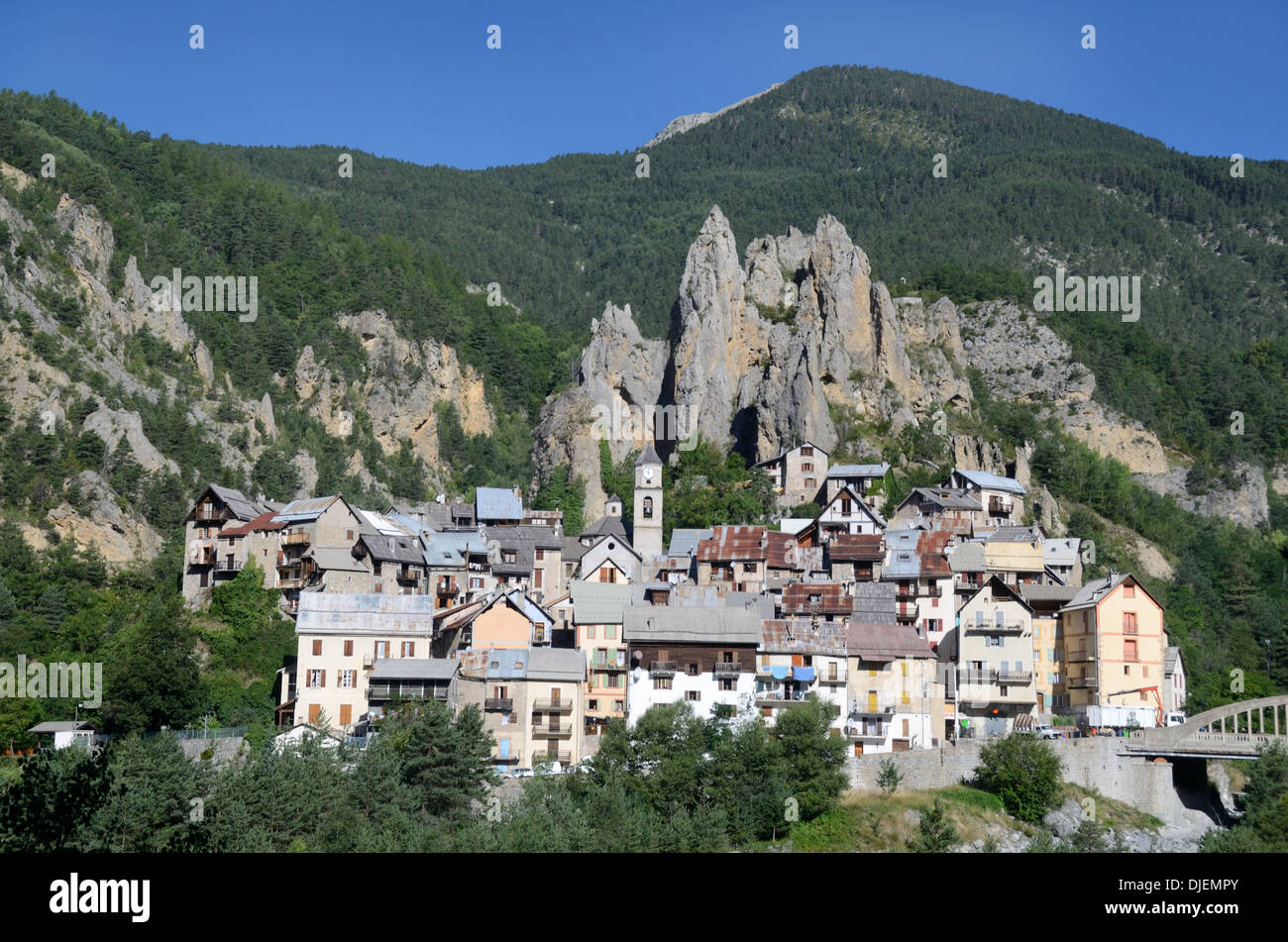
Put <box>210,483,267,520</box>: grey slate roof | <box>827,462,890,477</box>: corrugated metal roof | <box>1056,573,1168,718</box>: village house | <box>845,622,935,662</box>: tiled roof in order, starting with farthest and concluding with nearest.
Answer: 1. <box>827,462,890,477</box>: corrugated metal roof
2. <box>210,483,267,520</box>: grey slate roof
3. <box>1056,573,1168,718</box>: village house
4. <box>845,622,935,662</box>: tiled roof

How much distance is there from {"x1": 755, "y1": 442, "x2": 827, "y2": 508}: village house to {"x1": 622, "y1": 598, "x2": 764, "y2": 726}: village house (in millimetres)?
38207

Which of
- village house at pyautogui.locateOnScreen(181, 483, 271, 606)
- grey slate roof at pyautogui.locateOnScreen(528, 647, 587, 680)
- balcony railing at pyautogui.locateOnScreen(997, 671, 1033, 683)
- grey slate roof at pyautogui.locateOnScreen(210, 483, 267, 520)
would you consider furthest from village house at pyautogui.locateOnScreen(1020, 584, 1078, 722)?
grey slate roof at pyautogui.locateOnScreen(210, 483, 267, 520)

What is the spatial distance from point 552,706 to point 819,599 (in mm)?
19702

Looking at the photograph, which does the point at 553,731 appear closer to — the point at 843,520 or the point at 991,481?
the point at 843,520

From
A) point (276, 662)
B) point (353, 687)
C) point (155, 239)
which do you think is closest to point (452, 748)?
point (353, 687)

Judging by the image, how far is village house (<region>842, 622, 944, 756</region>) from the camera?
7256cm

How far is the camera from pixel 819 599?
81.2 m

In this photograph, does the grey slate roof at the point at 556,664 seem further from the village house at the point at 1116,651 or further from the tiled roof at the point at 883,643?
the village house at the point at 1116,651

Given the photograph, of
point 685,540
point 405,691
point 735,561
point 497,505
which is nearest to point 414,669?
point 405,691

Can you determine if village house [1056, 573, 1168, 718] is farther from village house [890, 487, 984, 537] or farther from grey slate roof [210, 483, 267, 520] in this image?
grey slate roof [210, 483, 267, 520]

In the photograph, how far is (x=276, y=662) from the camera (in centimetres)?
7700
